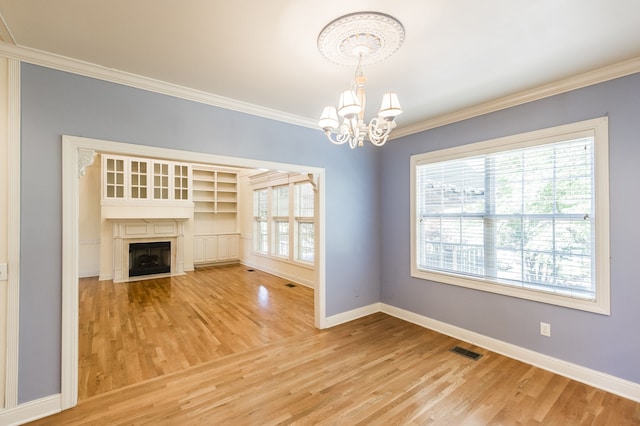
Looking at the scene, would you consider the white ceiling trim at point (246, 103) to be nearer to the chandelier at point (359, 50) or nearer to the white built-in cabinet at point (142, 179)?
the chandelier at point (359, 50)

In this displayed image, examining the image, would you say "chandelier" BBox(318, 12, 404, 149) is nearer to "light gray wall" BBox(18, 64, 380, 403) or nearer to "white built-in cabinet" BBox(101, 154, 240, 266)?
"light gray wall" BBox(18, 64, 380, 403)

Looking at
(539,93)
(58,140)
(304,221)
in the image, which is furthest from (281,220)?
(539,93)

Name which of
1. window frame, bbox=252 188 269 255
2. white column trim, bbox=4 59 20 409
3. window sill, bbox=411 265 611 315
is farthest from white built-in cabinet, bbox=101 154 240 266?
window sill, bbox=411 265 611 315

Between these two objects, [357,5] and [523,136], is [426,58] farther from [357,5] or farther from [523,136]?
[523,136]

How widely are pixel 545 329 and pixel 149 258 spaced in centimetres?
742

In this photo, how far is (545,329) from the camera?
271 centimetres

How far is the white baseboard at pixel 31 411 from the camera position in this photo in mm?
A: 1990

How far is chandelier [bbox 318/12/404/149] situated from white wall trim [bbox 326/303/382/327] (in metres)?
2.55

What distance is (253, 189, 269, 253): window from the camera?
24.1 feet

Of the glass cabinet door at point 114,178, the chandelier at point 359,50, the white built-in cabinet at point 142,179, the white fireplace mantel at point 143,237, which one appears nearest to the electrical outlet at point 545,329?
the chandelier at point 359,50

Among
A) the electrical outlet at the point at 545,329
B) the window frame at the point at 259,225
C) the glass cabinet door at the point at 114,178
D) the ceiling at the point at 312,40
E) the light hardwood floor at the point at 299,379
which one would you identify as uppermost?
the ceiling at the point at 312,40

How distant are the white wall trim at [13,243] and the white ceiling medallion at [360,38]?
7.29 ft

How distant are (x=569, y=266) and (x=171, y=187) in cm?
720

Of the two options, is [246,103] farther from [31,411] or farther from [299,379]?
[31,411]
